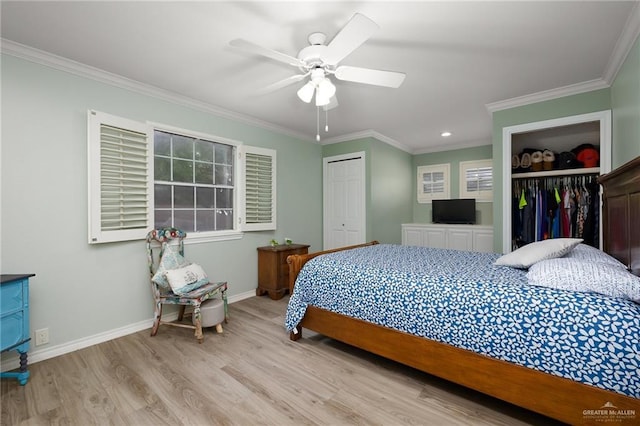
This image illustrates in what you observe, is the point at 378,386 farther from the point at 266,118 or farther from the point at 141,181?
the point at 266,118

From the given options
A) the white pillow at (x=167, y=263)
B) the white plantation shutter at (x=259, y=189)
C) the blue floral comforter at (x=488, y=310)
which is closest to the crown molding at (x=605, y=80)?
the blue floral comforter at (x=488, y=310)

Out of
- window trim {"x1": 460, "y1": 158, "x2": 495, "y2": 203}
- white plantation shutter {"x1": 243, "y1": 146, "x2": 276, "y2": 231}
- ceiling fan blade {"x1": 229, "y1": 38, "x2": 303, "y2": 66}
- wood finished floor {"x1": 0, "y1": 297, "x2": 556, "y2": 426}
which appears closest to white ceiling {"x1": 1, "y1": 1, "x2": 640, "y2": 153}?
ceiling fan blade {"x1": 229, "y1": 38, "x2": 303, "y2": 66}

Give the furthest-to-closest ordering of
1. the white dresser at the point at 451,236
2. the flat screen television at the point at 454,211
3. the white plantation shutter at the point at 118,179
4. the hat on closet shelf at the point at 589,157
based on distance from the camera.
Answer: the flat screen television at the point at 454,211 → the white dresser at the point at 451,236 → the hat on closet shelf at the point at 589,157 → the white plantation shutter at the point at 118,179

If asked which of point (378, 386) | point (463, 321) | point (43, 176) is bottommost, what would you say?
point (378, 386)

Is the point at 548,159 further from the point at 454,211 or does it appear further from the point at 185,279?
the point at 185,279

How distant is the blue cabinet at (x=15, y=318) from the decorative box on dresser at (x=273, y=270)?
2374 mm

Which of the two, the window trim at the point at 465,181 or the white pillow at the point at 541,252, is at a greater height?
the window trim at the point at 465,181

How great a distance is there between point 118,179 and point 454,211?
530 centimetres

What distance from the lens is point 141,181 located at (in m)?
2.86

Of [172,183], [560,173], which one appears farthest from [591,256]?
[172,183]

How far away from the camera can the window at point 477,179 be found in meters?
5.29

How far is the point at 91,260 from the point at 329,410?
2.48 metres

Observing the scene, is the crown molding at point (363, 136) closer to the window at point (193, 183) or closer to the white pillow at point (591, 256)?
the window at point (193, 183)

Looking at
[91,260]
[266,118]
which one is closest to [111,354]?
[91,260]
